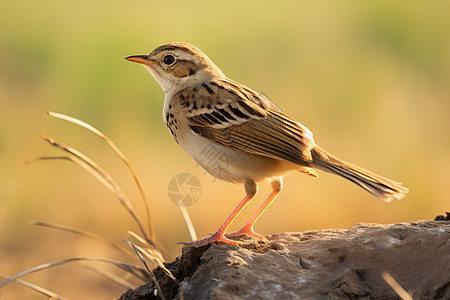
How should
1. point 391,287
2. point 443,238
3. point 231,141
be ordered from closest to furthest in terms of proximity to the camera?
point 391,287, point 443,238, point 231,141

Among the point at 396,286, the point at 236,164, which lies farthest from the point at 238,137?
the point at 396,286

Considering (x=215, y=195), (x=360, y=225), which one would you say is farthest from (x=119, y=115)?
(x=360, y=225)

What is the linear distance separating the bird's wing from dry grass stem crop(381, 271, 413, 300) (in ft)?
4.63

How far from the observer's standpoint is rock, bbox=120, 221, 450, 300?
12.2ft

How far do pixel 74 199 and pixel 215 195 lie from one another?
2.37 meters

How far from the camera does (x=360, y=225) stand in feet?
16.4

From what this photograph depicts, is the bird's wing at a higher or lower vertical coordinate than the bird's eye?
lower

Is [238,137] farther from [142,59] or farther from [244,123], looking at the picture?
[142,59]

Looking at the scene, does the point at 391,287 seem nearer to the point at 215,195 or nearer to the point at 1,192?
the point at 1,192

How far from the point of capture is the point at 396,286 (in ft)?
12.0

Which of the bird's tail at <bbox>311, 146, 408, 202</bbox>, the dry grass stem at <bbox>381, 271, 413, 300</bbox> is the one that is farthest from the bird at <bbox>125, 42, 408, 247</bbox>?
the dry grass stem at <bbox>381, 271, 413, 300</bbox>

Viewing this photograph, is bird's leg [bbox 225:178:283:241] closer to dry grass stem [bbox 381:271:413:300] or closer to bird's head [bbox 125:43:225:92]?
dry grass stem [bbox 381:271:413:300]

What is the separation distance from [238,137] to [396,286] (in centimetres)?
211

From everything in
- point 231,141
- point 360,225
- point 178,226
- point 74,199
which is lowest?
point 360,225
